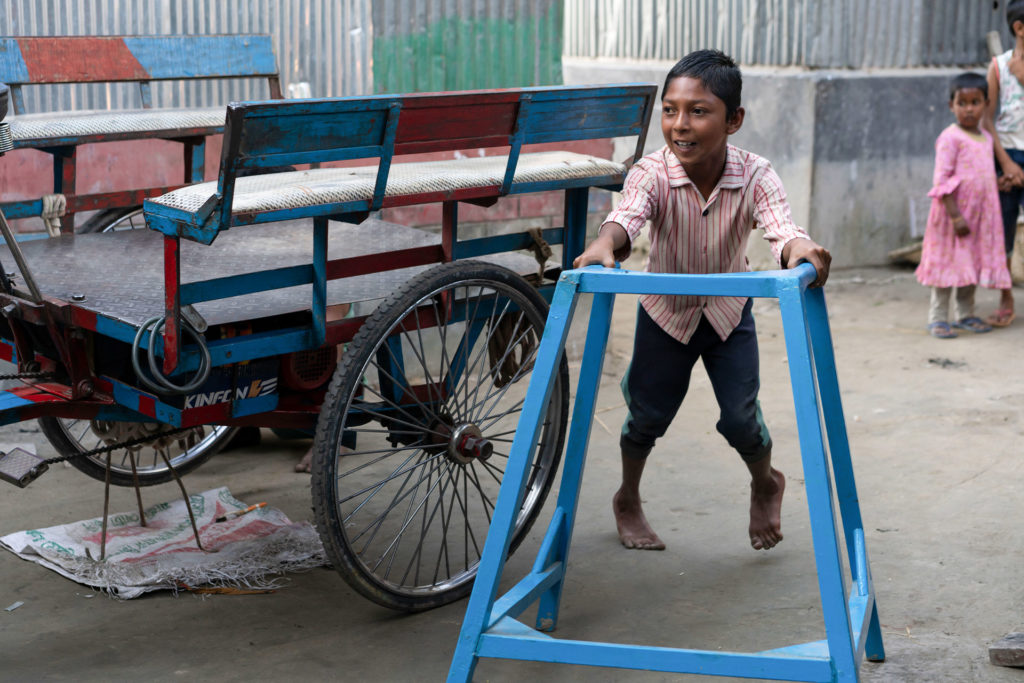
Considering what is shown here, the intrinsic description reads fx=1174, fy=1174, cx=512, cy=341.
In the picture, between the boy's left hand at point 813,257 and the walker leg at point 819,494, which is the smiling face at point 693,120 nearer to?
the boy's left hand at point 813,257

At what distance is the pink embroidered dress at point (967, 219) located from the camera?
6191 millimetres

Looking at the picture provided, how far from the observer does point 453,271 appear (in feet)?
9.95

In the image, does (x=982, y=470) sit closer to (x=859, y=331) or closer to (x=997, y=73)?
(x=859, y=331)

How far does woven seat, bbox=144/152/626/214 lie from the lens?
2.62 m

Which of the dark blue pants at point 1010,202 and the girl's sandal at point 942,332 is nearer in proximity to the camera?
the girl's sandal at point 942,332

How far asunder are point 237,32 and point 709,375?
2.70m

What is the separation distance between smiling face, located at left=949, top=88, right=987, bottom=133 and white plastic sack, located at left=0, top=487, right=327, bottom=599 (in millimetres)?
4271

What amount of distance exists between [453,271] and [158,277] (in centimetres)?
80

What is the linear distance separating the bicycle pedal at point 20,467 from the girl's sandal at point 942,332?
486cm

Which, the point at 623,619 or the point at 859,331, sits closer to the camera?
the point at 623,619

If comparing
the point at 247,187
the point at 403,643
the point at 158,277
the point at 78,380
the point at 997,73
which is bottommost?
the point at 403,643

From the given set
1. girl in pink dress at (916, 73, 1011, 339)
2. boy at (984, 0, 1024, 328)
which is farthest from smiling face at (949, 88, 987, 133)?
boy at (984, 0, 1024, 328)

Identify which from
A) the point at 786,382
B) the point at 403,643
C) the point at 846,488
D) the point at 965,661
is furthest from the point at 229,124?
the point at 786,382

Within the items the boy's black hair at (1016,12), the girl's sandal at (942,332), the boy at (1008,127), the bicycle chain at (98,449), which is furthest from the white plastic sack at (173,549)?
the boy's black hair at (1016,12)
